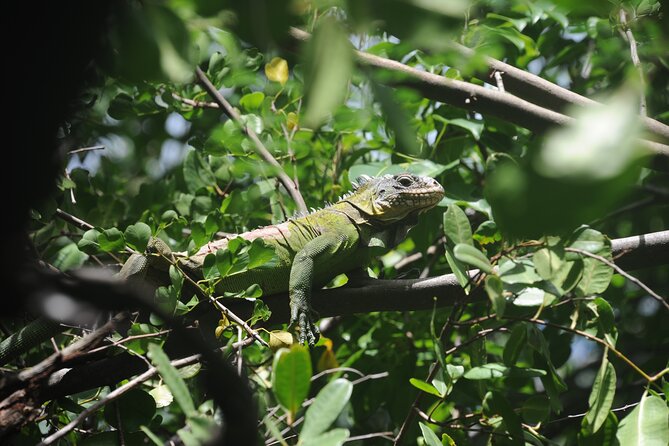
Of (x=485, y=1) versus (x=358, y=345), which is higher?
(x=485, y=1)

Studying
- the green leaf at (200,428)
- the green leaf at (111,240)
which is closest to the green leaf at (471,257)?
the green leaf at (200,428)

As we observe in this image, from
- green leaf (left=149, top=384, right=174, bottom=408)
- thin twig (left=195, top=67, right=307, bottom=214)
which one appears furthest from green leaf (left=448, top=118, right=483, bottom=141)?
green leaf (left=149, top=384, right=174, bottom=408)

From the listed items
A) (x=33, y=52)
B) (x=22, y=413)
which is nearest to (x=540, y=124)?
Answer: (x=22, y=413)

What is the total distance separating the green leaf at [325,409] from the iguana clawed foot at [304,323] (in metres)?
1.69

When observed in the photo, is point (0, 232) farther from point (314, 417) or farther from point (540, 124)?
point (540, 124)

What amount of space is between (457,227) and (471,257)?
0.26 meters

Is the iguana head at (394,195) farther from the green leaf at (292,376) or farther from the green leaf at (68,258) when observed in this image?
the green leaf at (292,376)

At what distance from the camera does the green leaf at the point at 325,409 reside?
5.97 ft

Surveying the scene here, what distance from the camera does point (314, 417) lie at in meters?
1.86

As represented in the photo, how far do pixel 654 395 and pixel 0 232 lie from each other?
239 centimetres

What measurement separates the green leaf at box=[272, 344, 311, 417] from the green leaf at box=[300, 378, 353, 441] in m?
0.08

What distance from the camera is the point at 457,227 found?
257 cm

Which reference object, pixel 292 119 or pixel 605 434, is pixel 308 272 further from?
pixel 605 434

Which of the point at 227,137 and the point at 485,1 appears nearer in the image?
the point at 227,137
